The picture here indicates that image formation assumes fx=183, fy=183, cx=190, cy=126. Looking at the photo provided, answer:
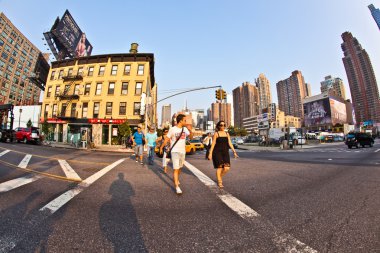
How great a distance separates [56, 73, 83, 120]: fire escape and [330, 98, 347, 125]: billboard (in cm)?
9687

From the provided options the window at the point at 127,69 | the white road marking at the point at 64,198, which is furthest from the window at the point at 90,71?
the white road marking at the point at 64,198

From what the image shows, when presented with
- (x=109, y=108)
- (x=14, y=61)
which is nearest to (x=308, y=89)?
(x=109, y=108)

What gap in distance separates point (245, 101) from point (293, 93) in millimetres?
47307

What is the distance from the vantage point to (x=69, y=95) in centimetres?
2938

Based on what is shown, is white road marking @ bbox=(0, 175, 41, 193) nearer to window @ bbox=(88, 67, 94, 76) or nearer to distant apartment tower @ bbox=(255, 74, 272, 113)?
window @ bbox=(88, 67, 94, 76)

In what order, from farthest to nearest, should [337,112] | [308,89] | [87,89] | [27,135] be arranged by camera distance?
[308,89]
[337,112]
[87,89]
[27,135]

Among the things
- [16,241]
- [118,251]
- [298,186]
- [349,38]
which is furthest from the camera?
[349,38]

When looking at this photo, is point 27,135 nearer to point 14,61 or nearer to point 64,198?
point 64,198

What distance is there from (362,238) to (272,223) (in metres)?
0.96

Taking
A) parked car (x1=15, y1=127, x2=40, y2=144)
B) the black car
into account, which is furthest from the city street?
the black car

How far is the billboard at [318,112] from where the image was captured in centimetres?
8319

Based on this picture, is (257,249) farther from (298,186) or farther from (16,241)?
(298,186)

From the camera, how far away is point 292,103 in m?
170

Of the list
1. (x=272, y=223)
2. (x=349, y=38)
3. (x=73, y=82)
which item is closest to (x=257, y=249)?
(x=272, y=223)
